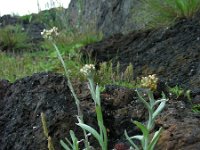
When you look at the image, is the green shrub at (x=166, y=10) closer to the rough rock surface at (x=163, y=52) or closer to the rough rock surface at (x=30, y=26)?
the rough rock surface at (x=163, y=52)

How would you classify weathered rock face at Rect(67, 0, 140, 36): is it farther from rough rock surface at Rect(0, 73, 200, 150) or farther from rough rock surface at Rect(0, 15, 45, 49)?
rough rock surface at Rect(0, 73, 200, 150)

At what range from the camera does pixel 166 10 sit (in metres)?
6.46

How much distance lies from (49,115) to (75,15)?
797 cm

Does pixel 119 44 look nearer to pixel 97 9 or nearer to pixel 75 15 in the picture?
pixel 97 9

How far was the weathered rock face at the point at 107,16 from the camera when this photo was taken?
8391mm

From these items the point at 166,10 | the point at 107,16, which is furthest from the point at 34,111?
the point at 107,16

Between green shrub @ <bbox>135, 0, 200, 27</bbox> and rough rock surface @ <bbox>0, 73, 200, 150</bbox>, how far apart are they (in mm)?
3018

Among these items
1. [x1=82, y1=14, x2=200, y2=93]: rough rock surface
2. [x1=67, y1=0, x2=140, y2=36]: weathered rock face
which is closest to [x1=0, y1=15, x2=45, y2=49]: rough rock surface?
[x1=67, y1=0, x2=140, y2=36]: weathered rock face

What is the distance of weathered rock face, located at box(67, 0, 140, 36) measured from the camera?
839cm

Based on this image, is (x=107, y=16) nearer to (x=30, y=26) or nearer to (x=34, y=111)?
(x=30, y=26)

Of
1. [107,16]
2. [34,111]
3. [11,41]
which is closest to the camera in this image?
[34,111]

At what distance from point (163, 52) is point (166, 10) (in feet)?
2.77

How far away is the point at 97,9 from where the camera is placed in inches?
386

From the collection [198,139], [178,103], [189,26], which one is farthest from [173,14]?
[198,139]
